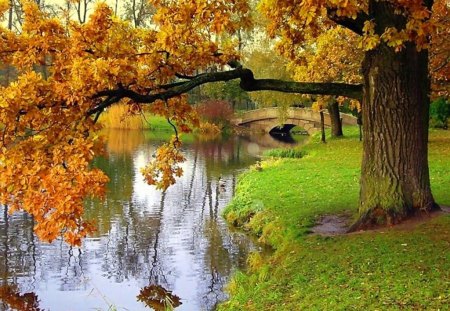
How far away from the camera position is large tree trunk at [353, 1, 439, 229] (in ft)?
33.0

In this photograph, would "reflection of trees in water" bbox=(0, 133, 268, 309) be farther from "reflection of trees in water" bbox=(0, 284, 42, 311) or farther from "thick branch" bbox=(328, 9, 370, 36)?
"thick branch" bbox=(328, 9, 370, 36)

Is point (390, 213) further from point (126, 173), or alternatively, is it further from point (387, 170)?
point (126, 173)

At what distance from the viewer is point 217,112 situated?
50.4m

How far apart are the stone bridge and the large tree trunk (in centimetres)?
3599

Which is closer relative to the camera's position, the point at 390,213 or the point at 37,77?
the point at 37,77

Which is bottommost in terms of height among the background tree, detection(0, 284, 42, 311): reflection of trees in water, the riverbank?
detection(0, 284, 42, 311): reflection of trees in water

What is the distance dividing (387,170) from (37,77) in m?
6.13

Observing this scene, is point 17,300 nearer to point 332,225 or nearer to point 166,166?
point 166,166

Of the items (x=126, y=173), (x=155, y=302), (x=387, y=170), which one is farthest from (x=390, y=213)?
(x=126, y=173)

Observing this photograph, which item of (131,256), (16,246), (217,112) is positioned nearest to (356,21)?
(131,256)

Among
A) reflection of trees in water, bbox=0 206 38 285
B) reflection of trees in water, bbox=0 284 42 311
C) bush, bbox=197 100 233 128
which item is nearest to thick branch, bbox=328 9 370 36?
reflection of trees in water, bbox=0 284 42 311

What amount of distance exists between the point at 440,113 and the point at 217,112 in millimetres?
21112

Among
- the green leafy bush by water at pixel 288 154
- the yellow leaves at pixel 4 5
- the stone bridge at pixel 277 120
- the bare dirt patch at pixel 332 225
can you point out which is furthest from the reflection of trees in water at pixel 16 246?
the stone bridge at pixel 277 120

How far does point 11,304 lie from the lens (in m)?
10.0
